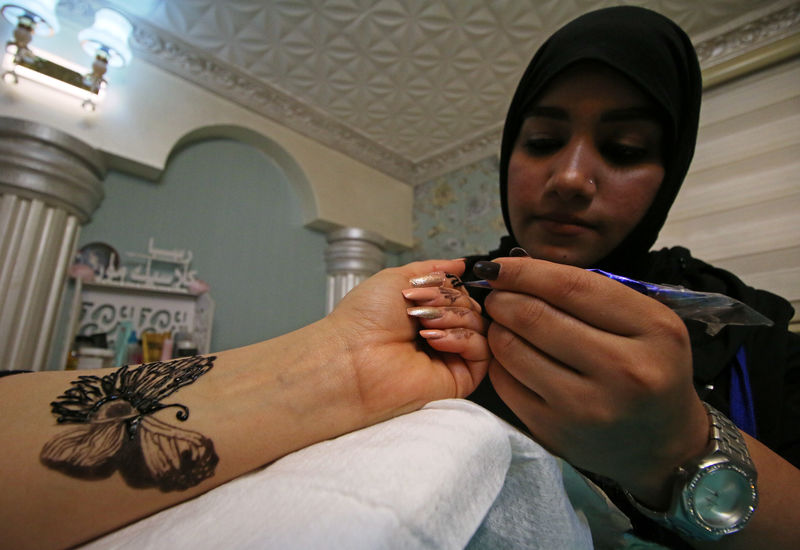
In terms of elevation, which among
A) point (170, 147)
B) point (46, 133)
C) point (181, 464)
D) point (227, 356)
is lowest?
point (181, 464)

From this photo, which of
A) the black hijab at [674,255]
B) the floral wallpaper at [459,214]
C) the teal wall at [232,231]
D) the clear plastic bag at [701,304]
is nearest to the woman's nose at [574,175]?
the black hijab at [674,255]

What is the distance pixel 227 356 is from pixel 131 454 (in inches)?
6.0

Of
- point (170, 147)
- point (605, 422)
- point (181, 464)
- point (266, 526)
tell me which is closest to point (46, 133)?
point (170, 147)

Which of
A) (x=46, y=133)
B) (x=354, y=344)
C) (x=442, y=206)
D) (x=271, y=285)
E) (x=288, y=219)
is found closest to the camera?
(x=354, y=344)

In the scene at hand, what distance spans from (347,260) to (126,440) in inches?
66.1

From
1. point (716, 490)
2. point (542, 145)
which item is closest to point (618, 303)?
point (716, 490)

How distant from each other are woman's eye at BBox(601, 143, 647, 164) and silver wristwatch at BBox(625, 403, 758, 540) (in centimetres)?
42

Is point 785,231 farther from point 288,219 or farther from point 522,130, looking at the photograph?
point 288,219

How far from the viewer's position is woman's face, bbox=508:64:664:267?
0.61 m

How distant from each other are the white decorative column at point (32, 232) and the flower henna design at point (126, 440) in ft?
3.51

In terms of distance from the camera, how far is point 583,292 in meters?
0.34

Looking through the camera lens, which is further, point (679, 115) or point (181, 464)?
point (679, 115)

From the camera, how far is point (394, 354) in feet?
1.61

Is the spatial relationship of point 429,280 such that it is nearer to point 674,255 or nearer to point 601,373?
point 601,373
